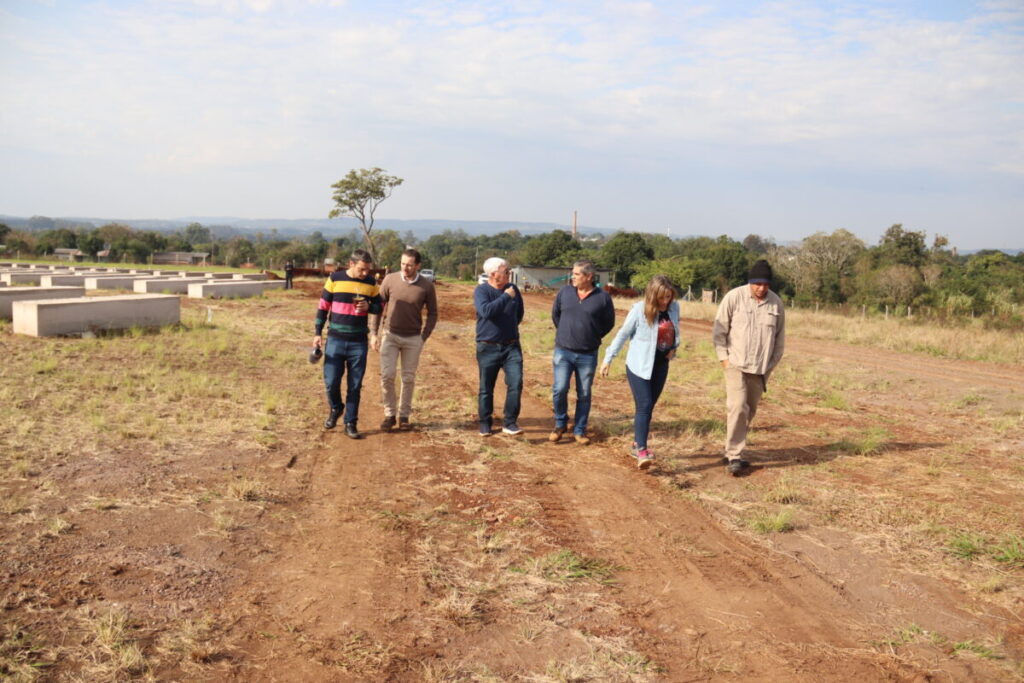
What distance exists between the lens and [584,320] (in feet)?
21.9

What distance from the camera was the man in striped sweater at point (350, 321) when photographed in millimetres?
6777

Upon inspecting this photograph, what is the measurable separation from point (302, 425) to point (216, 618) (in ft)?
13.0

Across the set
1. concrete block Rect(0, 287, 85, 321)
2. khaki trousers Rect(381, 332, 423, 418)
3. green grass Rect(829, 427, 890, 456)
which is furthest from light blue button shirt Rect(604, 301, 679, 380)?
concrete block Rect(0, 287, 85, 321)

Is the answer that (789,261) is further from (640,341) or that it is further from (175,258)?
(640,341)

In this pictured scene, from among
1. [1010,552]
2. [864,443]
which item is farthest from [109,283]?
[1010,552]

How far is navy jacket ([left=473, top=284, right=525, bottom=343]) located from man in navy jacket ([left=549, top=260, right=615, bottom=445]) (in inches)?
16.1

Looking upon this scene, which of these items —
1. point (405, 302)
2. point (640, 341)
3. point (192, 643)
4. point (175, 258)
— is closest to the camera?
point (192, 643)

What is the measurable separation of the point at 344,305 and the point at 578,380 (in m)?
2.31

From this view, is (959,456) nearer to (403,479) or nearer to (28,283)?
(403,479)

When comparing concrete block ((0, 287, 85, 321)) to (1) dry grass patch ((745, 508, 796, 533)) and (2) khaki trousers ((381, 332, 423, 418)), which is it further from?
(1) dry grass patch ((745, 508, 796, 533))

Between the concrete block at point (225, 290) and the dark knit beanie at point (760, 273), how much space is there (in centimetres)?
2062

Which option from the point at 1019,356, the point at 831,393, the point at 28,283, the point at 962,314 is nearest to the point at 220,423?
the point at 831,393

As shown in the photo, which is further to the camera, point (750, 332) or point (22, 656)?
point (750, 332)

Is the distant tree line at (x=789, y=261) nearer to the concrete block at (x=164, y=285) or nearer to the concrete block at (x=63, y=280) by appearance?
the concrete block at (x=164, y=285)
